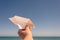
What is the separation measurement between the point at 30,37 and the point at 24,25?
0.21ft

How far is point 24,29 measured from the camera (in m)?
0.93

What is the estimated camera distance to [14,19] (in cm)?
92

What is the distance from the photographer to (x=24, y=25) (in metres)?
0.92

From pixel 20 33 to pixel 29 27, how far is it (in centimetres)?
5

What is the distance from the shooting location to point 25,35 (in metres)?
0.92

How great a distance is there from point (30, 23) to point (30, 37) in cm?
7

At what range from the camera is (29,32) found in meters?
0.94

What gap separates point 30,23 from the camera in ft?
3.05

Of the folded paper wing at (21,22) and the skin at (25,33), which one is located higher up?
the folded paper wing at (21,22)

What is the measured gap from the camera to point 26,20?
2.99ft

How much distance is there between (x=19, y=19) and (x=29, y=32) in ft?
0.26

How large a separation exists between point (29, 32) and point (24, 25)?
4cm

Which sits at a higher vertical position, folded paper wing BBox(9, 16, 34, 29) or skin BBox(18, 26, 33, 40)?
folded paper wing BBox(9, 16, 34, 29)

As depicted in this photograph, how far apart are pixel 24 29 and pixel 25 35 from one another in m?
0.03
